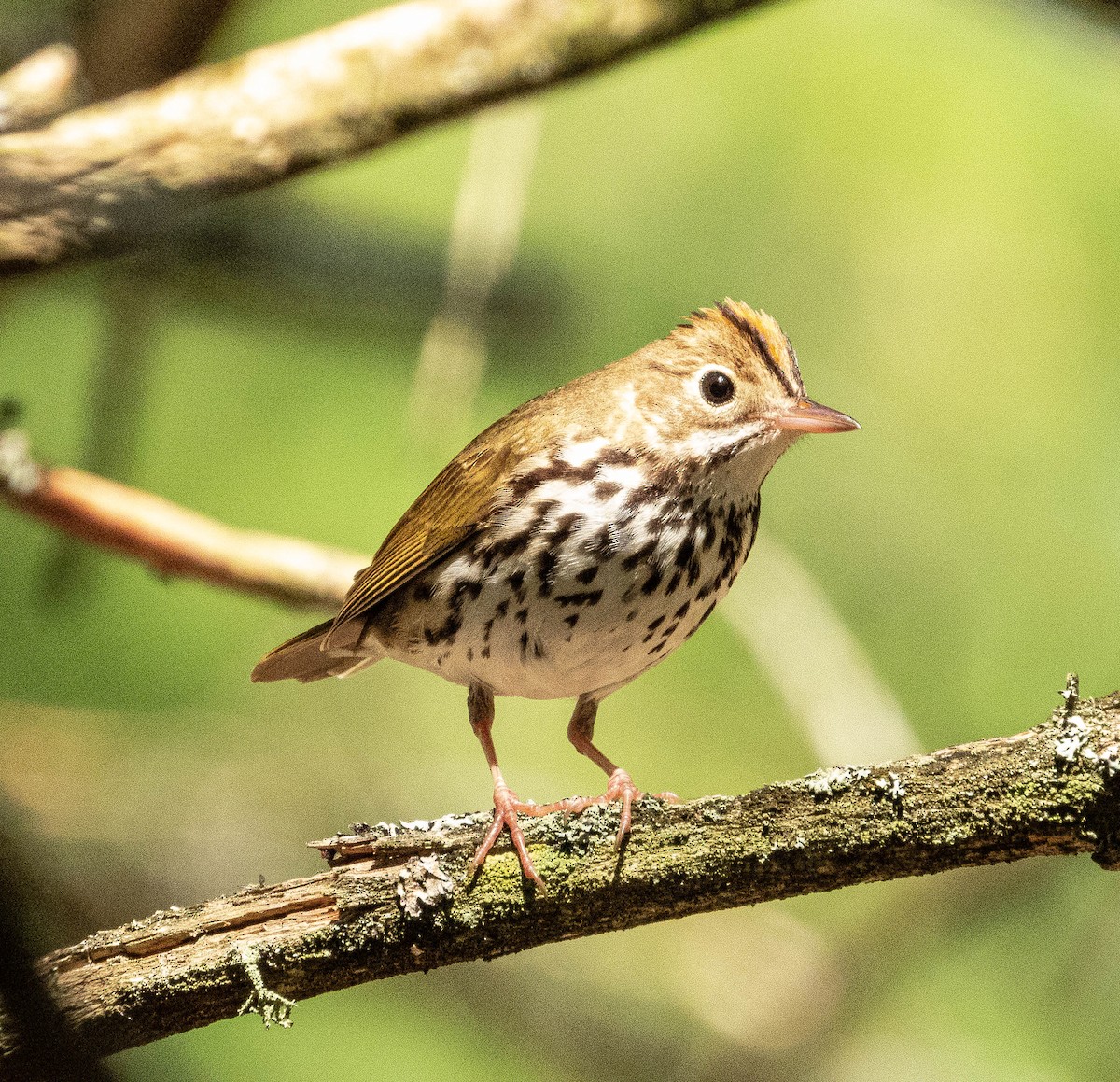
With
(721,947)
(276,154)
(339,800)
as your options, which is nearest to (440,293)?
(276,154)

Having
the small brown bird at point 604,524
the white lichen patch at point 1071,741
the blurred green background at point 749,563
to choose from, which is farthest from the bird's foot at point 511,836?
the blurred green background at point 749,563

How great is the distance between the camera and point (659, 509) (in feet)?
10.7

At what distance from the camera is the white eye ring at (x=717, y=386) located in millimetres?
3404

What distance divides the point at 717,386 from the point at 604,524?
1.82ft

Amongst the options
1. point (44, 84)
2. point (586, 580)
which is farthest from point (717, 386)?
point (44, 84)

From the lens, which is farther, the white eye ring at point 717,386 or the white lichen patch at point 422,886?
the white eye ring at point 717,386

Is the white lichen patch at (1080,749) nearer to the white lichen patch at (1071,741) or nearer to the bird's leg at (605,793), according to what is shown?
the white lichen patch at (1071,741)

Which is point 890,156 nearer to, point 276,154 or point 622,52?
point 622,52

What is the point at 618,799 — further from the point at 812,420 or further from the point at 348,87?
the point at 348,87

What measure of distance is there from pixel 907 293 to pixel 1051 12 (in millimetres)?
4480

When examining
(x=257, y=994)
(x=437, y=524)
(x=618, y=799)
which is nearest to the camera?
Answer: (x=257, y=994)

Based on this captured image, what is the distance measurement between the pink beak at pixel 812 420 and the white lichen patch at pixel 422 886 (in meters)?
1.50

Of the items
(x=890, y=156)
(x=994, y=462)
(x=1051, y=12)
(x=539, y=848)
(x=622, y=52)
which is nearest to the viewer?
(x=539, y=848)

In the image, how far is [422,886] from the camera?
100 inches
